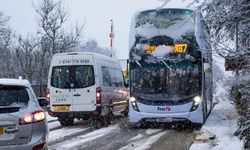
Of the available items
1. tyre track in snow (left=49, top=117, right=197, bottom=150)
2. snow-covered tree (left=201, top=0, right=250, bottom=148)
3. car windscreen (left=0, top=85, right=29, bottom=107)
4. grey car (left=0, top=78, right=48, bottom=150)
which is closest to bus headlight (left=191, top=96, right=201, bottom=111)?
tyre track in snow (left=49, top=117, right=197, bottom=150)

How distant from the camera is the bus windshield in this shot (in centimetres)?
1797

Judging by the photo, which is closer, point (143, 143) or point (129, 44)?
point (143, 143)

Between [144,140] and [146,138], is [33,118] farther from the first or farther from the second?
[146,138]

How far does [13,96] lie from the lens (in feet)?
28.4

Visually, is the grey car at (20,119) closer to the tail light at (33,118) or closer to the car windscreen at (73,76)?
the tail light at (33,118)

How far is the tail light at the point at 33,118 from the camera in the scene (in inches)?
330

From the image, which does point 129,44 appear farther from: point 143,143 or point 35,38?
point 35,38

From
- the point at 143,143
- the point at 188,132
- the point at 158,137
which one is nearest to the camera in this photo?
the point at 143,143

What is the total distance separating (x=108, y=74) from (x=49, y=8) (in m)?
14.5

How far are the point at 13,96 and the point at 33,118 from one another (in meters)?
0.48

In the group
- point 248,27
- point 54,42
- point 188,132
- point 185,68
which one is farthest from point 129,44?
point 54,42

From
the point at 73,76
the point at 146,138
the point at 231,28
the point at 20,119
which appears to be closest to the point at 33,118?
the point at 20,119

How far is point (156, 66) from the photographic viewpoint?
714 inches

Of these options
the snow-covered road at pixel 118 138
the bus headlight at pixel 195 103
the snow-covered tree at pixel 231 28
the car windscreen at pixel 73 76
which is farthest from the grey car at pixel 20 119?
the car windscreen at pixel 73 76
